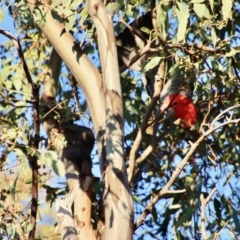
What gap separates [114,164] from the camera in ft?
8.37

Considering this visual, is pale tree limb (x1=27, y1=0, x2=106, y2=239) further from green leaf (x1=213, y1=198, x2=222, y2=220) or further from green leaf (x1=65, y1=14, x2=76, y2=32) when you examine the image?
green leaf (x1=213, y1=198, x2=222, y2=220)

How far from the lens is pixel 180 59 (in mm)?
2910


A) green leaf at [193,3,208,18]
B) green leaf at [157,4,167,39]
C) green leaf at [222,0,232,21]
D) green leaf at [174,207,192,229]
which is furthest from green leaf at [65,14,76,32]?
green leaf at [174,207,192,229]

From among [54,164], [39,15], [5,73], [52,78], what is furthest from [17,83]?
[54,164]

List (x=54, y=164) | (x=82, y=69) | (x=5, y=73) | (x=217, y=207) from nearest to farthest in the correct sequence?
(x=54, y=164)
(x=82, y=69)
(x=217, y=207)
(x=5, y=73)

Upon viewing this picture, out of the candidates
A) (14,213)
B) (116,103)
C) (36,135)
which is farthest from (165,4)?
(14,213)

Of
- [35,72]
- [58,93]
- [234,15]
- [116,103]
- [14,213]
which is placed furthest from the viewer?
[35,72]

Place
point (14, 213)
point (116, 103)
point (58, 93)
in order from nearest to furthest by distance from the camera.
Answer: point (116, 103) < point (14, 213) < point (58, 93)

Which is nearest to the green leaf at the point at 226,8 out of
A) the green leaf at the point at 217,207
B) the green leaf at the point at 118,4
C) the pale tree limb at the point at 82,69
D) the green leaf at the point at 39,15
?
the green leaf at the point at 118,4

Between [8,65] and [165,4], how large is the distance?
4.64 feet

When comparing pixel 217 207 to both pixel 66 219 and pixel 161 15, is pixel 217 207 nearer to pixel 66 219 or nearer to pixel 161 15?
pixel 66 219

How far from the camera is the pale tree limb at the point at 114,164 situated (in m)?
2.50

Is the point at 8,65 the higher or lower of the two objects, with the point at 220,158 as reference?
higher

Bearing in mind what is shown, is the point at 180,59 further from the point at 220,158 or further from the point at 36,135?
the point at 220,158
